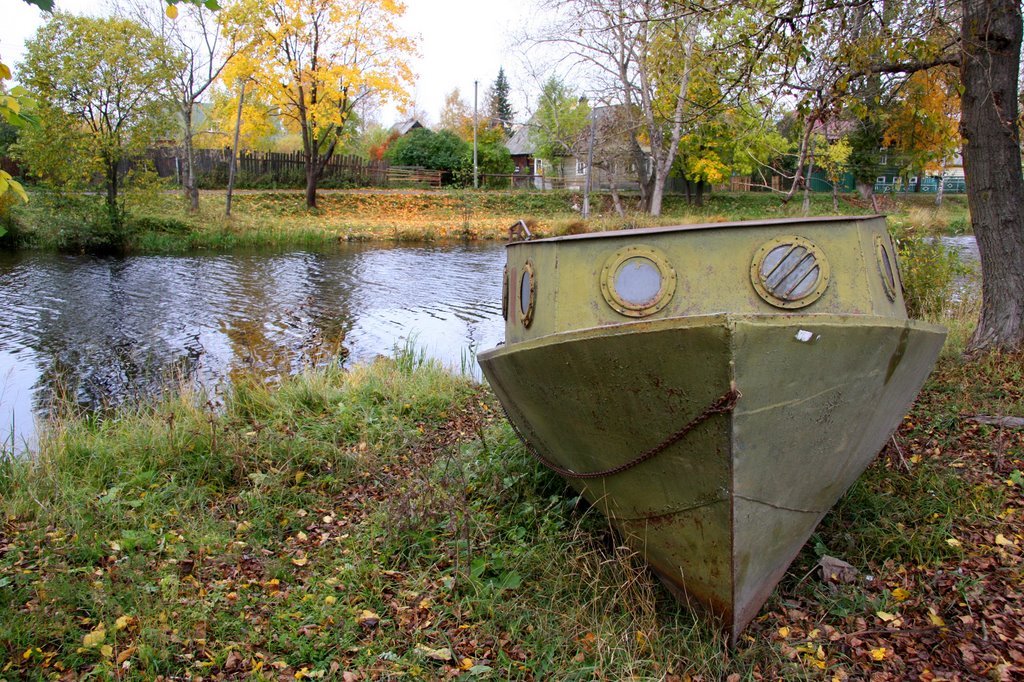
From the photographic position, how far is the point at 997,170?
7043mm

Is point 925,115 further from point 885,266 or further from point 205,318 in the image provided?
point 205,318

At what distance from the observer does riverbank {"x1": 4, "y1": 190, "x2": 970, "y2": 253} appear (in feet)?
72.2

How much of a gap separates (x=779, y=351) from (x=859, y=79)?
214 inches

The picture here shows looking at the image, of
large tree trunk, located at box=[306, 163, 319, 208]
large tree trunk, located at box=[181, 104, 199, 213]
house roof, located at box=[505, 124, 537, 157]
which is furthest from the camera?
house roof, located at box=[505, 124, 537, 157]

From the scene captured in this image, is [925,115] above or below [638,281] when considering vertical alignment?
above

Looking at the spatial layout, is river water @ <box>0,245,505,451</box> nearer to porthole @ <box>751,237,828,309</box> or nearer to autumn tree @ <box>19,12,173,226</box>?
autumn tree @ <box>19,12,173,226</box>

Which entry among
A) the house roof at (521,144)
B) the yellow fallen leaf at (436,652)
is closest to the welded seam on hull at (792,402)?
the yellow fallen leaf at (436,652)

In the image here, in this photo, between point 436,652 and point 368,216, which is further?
point 368,216

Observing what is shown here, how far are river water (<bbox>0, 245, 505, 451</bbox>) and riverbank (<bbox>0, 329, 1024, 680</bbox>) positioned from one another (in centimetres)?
219

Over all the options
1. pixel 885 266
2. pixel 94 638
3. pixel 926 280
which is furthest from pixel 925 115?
pixel 94 638

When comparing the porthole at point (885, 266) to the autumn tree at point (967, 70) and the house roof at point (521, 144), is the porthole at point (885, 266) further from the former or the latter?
the house roof at point (521, 144)

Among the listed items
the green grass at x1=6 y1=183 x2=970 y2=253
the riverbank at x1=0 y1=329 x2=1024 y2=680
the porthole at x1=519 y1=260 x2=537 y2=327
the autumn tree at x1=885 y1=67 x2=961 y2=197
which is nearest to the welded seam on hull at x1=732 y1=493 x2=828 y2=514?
the riverbank at x1=0 y1=329 x2=1024 y2=680

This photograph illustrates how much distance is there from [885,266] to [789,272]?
934mm

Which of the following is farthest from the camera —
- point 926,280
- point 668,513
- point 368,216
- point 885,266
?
point 368,216
